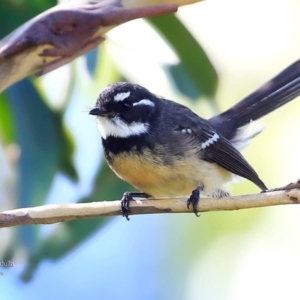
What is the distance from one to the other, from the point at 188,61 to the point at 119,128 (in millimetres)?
347

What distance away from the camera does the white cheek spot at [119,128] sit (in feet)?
6.31

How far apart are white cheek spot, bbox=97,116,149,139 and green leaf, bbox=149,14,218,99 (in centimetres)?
23

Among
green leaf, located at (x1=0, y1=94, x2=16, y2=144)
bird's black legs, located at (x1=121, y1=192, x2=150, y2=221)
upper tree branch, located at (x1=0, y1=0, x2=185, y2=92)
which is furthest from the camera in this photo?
green leaf, located at (x1=0, y1=94, x2=16, y2=144)

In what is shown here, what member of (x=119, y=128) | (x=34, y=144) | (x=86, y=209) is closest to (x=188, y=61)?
(x=119, y=128)

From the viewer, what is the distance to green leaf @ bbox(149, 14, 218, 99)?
2064 mm

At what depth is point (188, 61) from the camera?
2.07 meters

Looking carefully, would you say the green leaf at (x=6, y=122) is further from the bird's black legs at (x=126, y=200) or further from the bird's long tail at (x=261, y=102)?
the bird's long tail at (x=261, y=102)

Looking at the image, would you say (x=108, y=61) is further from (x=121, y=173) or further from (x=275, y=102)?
(x=275, y=102)

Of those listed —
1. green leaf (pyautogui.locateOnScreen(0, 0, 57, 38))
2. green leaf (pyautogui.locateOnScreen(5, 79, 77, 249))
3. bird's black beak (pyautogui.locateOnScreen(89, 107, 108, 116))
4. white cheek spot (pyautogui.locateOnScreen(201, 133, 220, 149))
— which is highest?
green leaf (pyautogui.locateOnScreen(0, 0, 57, 38))

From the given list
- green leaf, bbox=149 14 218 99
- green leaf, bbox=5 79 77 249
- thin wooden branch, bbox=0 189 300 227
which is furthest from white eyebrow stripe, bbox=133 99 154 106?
thin wooden branch, bbox=0 189 300 227

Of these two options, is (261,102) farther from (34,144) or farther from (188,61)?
(34,144)

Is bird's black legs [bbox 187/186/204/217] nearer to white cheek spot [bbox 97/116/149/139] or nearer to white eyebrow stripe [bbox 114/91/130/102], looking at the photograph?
white cheek spot [bbox 97/116/149/139]

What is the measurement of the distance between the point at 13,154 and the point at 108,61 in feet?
1.50

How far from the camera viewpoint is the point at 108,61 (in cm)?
214
